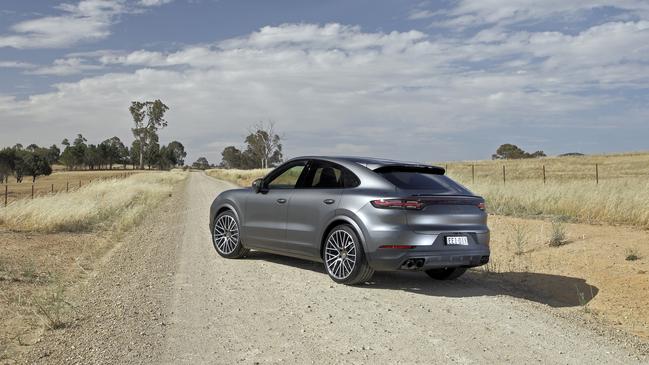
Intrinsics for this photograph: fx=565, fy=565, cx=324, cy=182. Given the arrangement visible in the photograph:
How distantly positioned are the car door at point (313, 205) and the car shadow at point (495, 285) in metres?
0.74

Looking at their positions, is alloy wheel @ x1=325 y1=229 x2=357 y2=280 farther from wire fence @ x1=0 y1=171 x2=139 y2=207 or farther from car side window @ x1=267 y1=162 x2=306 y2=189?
wire fence @ x1=0 y1=171 x2=139 y2=207

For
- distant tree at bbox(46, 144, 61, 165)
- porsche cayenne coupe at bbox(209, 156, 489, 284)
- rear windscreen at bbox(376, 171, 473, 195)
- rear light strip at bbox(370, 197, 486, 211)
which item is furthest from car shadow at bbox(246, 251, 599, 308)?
distant tree at bbox(46, 144, 61, 165)

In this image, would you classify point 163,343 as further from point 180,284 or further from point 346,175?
point 346,175

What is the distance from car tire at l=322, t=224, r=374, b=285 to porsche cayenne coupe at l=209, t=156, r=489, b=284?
13 mm

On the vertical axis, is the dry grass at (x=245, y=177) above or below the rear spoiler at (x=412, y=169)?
below

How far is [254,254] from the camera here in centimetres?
977

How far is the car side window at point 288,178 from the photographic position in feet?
27.2

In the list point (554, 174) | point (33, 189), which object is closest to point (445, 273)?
point (33, 189)

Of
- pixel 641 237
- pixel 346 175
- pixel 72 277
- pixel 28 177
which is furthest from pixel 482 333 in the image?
pixel 28 177

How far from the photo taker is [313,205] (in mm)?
7613

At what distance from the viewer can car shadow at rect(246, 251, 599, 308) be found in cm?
719

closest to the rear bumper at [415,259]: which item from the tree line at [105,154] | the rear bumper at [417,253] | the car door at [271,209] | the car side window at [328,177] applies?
the rear bumper at [417,253]

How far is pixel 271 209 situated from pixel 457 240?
9.30 feet

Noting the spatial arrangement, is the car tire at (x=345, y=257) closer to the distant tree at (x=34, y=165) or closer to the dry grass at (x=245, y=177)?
the dry grass at (x=245, y=177)
